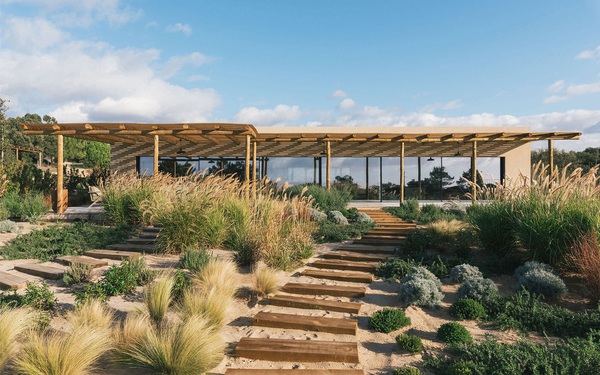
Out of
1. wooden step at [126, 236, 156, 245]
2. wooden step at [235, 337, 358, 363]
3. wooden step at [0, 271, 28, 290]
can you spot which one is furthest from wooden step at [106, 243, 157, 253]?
wooden step at [235, 337, 358, 363]

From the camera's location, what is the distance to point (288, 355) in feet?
10.7

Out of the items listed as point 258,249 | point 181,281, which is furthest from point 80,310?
point 258,249

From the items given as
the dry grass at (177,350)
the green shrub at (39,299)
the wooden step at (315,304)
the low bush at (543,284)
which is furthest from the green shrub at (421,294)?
the green shrub at (39,299)

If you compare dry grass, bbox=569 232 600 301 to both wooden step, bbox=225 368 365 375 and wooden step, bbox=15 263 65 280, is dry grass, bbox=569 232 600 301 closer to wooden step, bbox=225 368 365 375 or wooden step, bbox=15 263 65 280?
wooden step, bbox=225 368 365 375

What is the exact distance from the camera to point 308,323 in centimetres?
381

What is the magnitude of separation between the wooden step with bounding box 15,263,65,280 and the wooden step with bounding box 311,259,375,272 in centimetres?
370

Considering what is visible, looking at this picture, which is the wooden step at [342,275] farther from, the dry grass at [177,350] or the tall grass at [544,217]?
the dry grass at [177,350]

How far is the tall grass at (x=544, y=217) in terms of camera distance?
514 cm

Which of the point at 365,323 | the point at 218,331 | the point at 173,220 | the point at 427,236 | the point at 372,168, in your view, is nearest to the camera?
the point at 218,331

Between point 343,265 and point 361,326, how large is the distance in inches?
81.2

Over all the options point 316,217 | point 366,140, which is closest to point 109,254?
point 316,217

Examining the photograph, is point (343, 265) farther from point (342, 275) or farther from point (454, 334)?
point (454, 334)

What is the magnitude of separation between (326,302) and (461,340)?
4.82ft

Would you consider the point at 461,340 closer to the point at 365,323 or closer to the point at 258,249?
the point at 365,323
